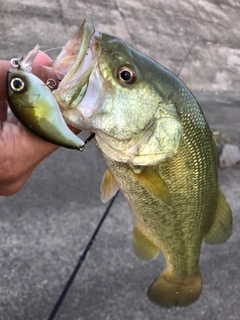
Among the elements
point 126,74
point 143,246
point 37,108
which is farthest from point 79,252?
point 37,108

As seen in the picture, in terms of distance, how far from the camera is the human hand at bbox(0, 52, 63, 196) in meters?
1.01

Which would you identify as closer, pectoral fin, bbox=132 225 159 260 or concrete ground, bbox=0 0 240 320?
pectoral fin, bbox=132 225 159 260

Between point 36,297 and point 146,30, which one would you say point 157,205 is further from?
point 146,30

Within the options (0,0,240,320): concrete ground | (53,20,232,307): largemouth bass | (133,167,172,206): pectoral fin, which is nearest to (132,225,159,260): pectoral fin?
(53,20,232,307): largemouth bass

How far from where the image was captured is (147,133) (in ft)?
3.99

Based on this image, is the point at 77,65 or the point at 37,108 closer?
the point at 37,108

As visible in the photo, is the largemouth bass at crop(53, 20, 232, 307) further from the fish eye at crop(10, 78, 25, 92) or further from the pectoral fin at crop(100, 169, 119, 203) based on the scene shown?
the fish eye at crop(10, 78, 25, 92)

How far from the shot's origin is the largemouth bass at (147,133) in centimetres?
110

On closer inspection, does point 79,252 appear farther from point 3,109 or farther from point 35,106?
point 35,106

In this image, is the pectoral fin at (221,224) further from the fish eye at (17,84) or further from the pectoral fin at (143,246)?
the fish eye at (17,84)

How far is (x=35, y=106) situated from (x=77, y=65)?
7.5 inches

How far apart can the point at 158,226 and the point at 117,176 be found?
30cm

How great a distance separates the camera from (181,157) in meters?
1.31

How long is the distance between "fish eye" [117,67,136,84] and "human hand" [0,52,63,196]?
0.18m
